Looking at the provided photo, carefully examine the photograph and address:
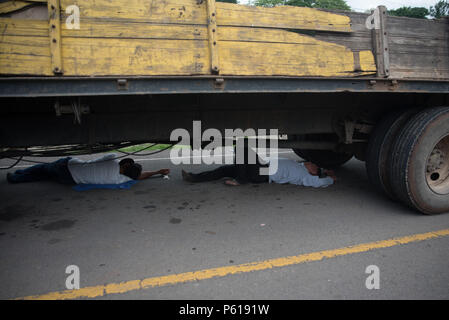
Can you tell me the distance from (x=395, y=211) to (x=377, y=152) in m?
0.74

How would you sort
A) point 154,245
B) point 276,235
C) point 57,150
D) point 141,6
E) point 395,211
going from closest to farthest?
point 141,6, point 154,245, point 276,235, point 395,211, point 57,150

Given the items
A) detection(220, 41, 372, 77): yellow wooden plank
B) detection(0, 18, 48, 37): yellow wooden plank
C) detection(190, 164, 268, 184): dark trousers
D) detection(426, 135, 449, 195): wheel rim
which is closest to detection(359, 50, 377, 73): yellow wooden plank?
detection(220, 41, 372, 77): yellow wooden plank

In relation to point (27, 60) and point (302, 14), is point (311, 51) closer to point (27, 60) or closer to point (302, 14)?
point (302, 14)

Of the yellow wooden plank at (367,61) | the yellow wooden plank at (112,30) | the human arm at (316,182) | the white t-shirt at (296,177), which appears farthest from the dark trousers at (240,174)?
the yellow wooden plank at (112,30)

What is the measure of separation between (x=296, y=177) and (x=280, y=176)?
262 mm

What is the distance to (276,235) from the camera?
9.55ft

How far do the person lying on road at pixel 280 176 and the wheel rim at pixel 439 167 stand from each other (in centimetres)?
146

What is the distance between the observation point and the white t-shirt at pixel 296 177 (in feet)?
15.3

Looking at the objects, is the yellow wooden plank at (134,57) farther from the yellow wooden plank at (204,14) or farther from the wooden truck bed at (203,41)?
the yellow wooden plank at (204,14)

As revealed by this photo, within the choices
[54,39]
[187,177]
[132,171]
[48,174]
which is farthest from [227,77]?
[48,174]

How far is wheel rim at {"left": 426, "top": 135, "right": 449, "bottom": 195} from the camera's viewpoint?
3.45 metres

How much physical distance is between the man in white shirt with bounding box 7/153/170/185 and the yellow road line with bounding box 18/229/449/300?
9.10 feet
